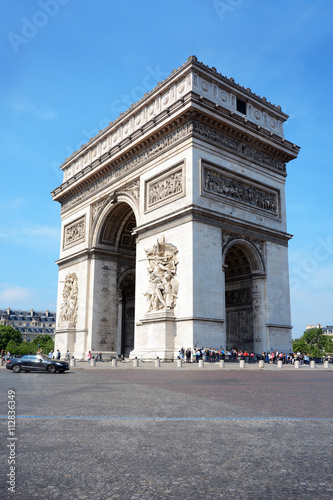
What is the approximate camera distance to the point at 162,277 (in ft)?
90.5

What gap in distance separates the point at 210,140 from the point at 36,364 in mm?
16461

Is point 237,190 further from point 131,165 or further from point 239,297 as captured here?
point 131,165

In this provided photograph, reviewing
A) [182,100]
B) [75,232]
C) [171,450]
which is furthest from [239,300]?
[171,450]

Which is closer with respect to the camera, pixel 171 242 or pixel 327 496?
pixel 327 496

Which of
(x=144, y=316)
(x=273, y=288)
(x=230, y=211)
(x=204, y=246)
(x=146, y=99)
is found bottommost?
(x=144, y=316)

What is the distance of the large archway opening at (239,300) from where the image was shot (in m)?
30.5

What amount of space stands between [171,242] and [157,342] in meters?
5.90

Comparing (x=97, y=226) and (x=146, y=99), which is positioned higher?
(x=146, y=99)

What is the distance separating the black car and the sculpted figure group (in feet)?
26.7

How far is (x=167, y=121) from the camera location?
28656mm

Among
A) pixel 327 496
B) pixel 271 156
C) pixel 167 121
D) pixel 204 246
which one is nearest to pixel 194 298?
pixel 204 246

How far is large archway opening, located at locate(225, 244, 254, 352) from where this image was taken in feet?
100

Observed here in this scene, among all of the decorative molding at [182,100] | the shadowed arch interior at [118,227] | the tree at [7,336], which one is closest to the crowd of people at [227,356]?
the shadowed arch interior at [118,227]

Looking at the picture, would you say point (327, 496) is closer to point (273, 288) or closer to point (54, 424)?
point (54, 424)
